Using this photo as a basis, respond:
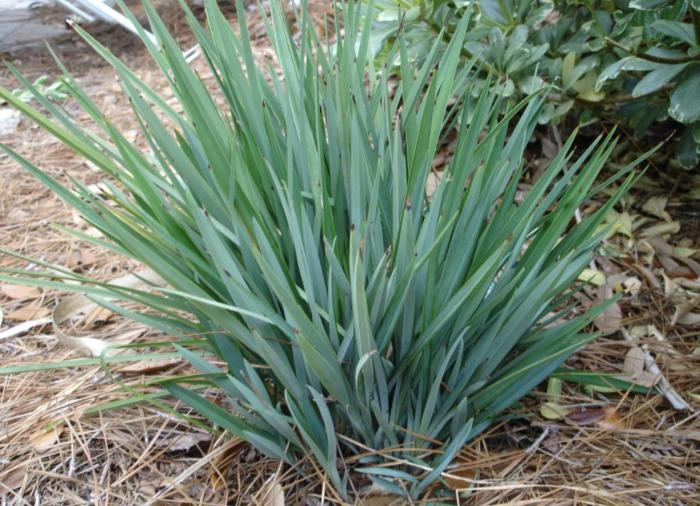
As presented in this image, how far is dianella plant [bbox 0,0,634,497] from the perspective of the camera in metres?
0.98

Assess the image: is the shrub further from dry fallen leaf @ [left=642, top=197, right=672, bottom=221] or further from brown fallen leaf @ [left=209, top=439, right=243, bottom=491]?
brown fallen leaf @ [left=209, top=439, right=243, bottom=491]

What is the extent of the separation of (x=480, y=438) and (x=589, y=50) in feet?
3.41

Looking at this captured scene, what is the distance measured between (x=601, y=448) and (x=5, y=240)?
65.0 inches

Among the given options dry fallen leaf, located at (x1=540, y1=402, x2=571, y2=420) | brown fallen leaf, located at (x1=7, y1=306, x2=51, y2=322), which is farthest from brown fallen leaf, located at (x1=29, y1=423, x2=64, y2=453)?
dry fallen leaf, located at (x1=540, y1=402, x2=571, y2=420)

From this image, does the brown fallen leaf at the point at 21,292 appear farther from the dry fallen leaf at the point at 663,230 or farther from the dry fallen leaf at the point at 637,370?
the dry fallen leaf at the point at 663,230

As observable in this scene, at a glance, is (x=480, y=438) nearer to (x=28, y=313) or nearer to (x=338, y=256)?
(x=338, y=256)

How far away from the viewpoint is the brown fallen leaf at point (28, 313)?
1660 mm

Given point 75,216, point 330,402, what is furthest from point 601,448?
point 75,216

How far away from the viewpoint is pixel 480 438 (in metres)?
1.15

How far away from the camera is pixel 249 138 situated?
3.59ft

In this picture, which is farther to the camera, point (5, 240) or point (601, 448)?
point (5, 240)

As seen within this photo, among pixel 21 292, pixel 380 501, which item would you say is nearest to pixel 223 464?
pixel 380 501

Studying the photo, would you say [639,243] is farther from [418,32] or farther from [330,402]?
[330,402]

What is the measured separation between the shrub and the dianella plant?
470 mm
